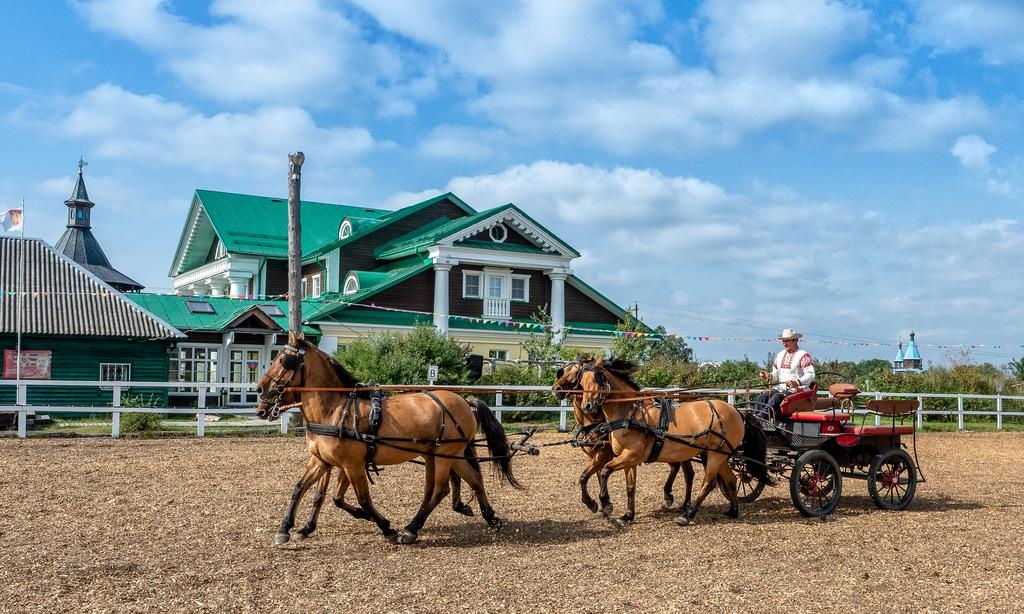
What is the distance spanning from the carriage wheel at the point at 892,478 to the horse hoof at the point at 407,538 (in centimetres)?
561

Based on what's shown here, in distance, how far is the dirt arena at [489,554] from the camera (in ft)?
22.4

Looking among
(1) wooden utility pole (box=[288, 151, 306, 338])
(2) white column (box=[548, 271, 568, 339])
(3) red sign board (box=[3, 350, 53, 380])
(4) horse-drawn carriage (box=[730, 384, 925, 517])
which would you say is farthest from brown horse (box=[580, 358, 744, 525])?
(2) white column (box=[548, 271, 568, 339])

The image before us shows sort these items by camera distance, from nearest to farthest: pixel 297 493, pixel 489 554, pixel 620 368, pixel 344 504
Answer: pixel 489 554, pixel 297 493, pixel 344 504, pixel 620 368

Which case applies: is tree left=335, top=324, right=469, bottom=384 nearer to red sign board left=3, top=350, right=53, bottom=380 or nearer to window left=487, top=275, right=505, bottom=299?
red sign board left=3, top=350, right=53, bottom=380

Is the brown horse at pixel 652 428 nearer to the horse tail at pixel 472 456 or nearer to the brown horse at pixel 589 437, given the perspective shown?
the brown horse at pixel 589 437

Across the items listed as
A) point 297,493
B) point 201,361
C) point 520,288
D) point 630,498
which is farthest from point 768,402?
point 520,288

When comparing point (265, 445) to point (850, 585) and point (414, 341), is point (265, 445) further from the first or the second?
point (850, 585)

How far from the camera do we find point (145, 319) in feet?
83.1

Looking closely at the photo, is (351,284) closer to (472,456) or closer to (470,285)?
(470,285)

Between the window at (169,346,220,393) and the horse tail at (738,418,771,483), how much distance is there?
21.5 meters

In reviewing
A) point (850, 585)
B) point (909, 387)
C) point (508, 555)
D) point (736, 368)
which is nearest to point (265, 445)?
point (508, 555)

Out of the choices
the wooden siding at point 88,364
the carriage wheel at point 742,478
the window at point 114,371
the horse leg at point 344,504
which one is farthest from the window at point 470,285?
the horse leg at point 344,504

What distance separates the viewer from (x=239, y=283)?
3669cm

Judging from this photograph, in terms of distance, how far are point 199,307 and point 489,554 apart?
77.1 ft
